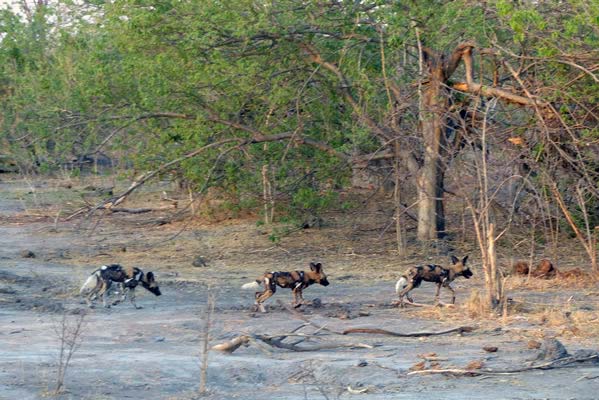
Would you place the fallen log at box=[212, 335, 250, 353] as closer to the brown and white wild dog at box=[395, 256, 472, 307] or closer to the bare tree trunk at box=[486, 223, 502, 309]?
the bare tree trunk at box=[486, 223, 502, 309]

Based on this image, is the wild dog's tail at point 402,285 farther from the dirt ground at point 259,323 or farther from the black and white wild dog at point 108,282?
the black and white wild dog at point 108,282

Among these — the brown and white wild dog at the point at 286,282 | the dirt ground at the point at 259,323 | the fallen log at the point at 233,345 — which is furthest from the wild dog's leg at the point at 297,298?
the fallen log at the point at 233,345

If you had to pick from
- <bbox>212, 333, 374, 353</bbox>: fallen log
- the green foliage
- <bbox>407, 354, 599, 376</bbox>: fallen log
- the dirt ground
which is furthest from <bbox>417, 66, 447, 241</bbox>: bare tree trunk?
<bbox>407, 354, 599, 376</bbox>: fallen log

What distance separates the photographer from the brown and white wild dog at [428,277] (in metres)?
11.0

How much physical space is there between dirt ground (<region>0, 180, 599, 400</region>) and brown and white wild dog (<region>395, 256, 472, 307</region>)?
Result: 0.25 metres

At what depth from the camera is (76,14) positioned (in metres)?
16.6

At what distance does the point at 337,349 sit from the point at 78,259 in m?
8.09

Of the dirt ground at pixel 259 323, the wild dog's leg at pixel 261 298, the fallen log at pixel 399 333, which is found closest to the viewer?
the dirt ground at pixel 259 323

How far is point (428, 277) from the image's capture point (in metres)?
11.1

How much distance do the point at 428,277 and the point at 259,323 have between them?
2136 millimetres

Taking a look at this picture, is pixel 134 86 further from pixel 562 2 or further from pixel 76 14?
pixel 562 2

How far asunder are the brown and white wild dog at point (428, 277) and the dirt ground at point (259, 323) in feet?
0.80

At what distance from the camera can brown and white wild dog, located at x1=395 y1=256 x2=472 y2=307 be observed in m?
11.0

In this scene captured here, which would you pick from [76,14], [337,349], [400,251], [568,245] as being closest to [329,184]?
[400,251]
